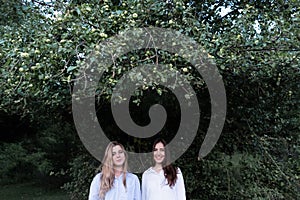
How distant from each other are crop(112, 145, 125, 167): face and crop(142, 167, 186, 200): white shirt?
9.5 inches

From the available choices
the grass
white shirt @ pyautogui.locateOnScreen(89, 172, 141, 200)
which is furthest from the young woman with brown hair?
the grass

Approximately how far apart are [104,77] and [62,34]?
0.58 meters

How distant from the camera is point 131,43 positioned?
302cm

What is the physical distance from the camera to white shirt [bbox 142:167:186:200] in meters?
2.59

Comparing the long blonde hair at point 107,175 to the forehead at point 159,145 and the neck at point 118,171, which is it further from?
the forehead at point 159,145

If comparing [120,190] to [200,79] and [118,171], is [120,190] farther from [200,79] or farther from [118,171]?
[200,79]

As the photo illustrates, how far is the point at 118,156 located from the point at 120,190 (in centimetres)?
23

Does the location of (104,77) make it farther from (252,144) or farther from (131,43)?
(252,144)

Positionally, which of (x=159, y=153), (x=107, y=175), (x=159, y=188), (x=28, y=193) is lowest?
(x=28, y=193)

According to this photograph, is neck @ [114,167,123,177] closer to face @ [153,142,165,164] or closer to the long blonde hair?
the long blonde hair

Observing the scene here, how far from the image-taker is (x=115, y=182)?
8.23 ft

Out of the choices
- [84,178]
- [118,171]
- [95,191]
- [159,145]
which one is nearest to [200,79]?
[159,145]

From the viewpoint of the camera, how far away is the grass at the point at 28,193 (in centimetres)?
877

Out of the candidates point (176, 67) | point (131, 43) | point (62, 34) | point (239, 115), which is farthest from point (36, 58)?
point (239, 115)
